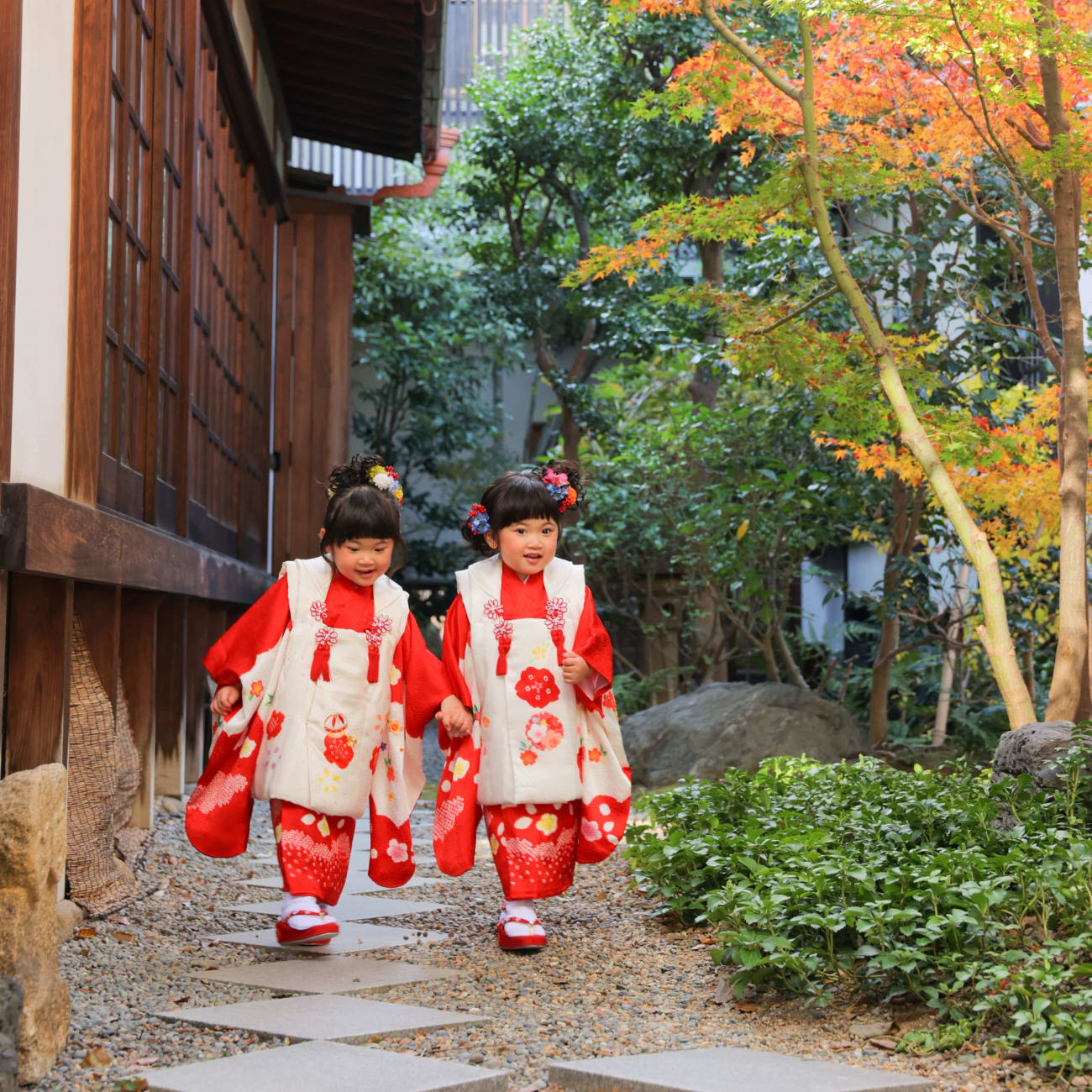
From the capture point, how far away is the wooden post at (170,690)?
245 inches

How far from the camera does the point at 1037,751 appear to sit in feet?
13.3

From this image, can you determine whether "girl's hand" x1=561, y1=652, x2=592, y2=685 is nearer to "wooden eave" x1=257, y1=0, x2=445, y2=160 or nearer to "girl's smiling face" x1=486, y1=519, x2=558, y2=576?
"girl's smiling face" x1=486, y1=519, x2=558, y2=576

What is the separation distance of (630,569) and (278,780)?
8.35m

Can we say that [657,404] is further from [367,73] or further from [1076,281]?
[1076,281]

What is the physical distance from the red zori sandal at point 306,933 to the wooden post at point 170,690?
2.77 metres

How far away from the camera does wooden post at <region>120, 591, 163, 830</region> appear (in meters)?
5.28

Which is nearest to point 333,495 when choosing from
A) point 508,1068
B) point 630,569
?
point 508,1068

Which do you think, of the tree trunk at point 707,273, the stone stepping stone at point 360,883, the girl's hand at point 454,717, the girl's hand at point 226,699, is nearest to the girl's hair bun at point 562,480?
the girl's hand at point 454,717

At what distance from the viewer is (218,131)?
7.09m

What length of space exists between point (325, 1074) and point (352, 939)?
59.9 inches

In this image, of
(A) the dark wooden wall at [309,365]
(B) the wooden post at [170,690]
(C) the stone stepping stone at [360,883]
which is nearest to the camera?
(C) the stone stepping stone at [360,883]

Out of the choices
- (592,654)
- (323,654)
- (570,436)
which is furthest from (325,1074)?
(570,436)

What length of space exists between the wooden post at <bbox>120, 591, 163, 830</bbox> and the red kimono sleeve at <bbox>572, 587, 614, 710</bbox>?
2.27m

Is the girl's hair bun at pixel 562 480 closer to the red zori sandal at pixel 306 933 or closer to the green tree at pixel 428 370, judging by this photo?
the red zori sandal at pixel 306 933
